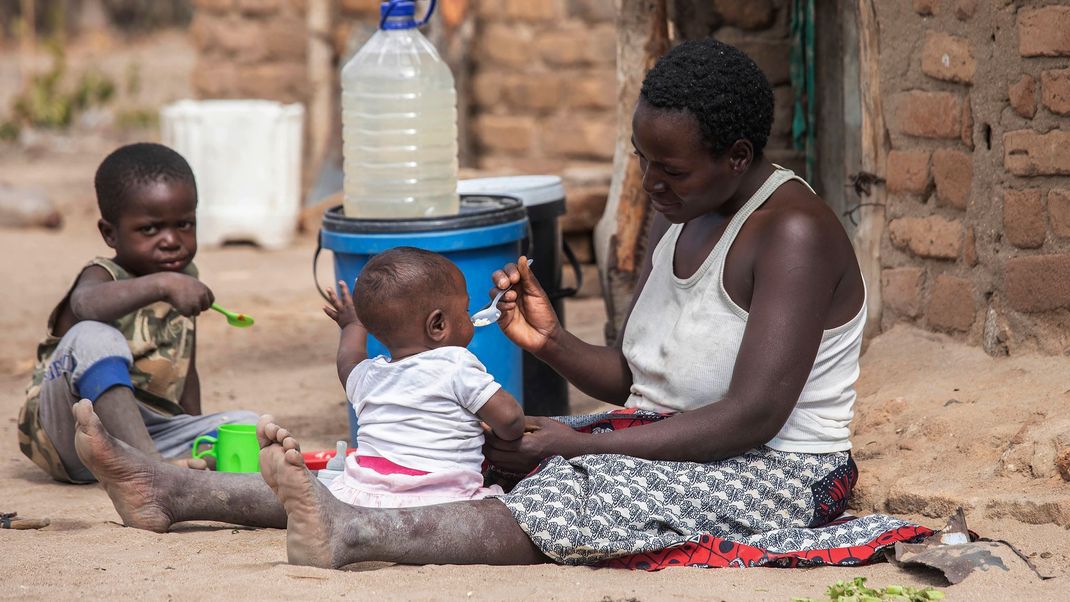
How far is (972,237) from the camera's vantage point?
3.67 m

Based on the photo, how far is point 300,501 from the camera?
8.54ft

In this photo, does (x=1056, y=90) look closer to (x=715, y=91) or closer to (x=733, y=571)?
(x=715, y=91)

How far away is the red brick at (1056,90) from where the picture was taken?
11.1 ft

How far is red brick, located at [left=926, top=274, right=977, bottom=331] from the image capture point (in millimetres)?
3689

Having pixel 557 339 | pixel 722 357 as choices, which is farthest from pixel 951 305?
pixel 557 339

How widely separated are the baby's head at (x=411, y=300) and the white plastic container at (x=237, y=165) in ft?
19.7

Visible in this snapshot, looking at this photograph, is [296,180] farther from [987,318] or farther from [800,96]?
[987,318]

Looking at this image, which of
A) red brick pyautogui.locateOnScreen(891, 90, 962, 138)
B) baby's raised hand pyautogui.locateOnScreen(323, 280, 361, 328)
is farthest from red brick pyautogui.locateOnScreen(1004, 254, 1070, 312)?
baby's raised hand pyautogui.locateOnScreen(323, 280, 361, 328)

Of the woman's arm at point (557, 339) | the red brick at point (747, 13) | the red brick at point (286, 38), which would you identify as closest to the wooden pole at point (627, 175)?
the red brick at point (747, 13)

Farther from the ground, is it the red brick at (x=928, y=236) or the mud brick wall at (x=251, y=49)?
the mud brick wall at (x=251, y=49)

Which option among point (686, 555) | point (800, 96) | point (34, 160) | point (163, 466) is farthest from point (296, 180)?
point (686, 555)

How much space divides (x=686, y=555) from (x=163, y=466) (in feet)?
4.28

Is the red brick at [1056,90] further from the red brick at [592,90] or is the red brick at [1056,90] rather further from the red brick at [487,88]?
the red brick at [487,88]

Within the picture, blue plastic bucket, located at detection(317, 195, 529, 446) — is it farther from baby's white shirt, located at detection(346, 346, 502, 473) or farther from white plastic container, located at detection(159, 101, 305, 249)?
white plastic container, located at detection(159, 101, 305, 249)
